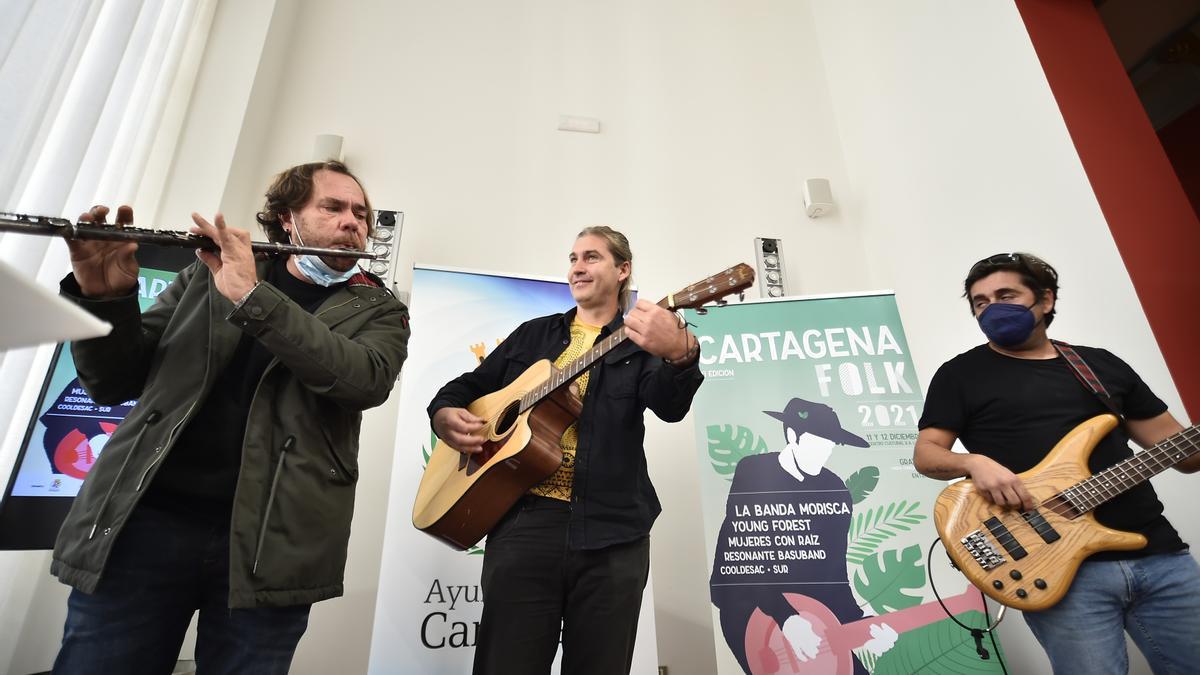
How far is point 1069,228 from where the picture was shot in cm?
247

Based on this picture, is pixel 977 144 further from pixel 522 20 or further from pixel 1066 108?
pixel 522 20

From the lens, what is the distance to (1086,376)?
174 cm

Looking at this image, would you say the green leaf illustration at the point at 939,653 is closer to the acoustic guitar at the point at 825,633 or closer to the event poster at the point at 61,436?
the acoustic guitar at the point at 825,633

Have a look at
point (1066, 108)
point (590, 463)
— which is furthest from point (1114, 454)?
point (1066, 108)

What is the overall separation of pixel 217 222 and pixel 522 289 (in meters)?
1.86

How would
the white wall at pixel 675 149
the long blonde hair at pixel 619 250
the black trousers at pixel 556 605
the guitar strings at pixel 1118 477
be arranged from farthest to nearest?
→ the white wall at pixel 675 149, the long blonde hair at pixel 619 250, the guitar strings at pixel 1118 477, the black trousers at pixel 556 605

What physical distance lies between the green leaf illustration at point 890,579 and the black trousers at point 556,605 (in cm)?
137

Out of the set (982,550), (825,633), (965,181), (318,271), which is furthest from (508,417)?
(965,181)

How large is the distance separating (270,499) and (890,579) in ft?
7.61

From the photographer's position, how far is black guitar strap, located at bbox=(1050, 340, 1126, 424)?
170 cm

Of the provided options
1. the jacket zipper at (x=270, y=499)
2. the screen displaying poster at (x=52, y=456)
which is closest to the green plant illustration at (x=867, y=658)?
the jacket zipper at (x=270, y=499)

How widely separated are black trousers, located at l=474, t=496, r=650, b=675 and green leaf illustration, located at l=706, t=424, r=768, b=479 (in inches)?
50.4

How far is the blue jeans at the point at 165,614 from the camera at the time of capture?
1.11 metres

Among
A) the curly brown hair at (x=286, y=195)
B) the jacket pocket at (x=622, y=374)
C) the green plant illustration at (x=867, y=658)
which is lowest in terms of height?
the green plant illustration at (x=867, y=658)
